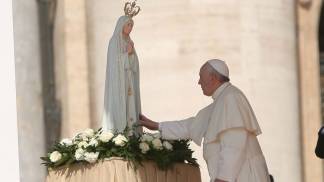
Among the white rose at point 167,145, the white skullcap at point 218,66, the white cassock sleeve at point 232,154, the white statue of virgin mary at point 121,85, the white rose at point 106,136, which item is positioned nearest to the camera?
the white cassock sleeve at point 232,154

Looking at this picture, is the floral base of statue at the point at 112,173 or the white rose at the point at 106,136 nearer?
the floral base of statue at the point at 112,173

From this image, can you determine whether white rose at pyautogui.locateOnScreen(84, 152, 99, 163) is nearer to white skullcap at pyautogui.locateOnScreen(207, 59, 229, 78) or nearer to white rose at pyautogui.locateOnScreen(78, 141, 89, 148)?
white rose at pyautogui.locateOnScreen(78, 141, 89, 148)

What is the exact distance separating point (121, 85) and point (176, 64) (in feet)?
19.5

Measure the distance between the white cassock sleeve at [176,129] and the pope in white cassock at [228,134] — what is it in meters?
0.40

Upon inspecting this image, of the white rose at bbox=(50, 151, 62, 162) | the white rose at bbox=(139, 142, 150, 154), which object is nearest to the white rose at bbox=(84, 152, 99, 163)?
the white rose at bbox=(50, 151, 62, 162)

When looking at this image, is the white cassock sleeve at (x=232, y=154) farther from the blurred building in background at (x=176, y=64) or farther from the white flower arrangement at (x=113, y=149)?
the blurred building in background at (x=176, y=64)

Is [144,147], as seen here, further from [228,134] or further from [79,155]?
[228,134]

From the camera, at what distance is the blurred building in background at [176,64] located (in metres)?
20.3

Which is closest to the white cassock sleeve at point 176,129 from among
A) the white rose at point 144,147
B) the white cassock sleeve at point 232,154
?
the white rose at point 144,147

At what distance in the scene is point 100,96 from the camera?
69.6 ft

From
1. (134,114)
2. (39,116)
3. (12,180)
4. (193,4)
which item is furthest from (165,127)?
(39,116)

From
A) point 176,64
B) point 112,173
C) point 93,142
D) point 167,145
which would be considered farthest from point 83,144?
point 176,64

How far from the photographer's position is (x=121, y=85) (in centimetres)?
1438

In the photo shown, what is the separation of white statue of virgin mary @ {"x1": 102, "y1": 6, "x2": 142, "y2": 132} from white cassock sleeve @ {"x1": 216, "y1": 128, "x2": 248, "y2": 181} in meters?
1.71
